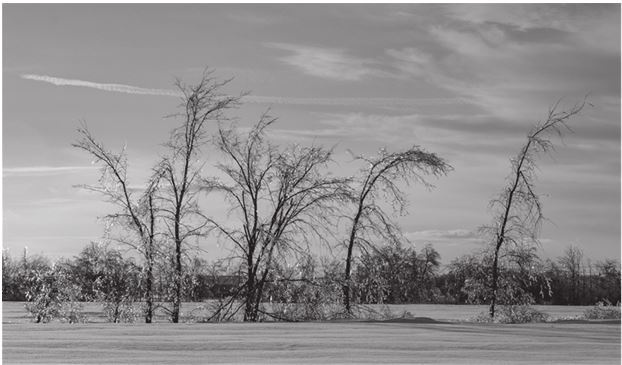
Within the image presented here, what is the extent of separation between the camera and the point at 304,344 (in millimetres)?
5410

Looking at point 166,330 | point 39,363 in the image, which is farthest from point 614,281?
→ point 39,363

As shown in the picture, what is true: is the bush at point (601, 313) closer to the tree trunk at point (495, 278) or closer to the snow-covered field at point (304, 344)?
the tree trunk at point (495, 278)

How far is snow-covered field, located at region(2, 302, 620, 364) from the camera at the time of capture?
4930 millimetres

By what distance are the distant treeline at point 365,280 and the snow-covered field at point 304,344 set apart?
299cm

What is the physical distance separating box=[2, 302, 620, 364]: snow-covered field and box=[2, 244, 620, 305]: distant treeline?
299 cm

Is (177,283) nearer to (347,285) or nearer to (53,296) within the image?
(53,296)

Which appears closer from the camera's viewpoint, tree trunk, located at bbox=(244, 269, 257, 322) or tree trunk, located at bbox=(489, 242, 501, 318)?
tree trunk, located at bbox=(244, 269, 257, 322)

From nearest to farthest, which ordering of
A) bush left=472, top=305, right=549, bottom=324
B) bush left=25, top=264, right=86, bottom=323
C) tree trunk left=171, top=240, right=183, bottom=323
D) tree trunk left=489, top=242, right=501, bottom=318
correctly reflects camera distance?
bush left=472, top=305, right=549, bottom=324
tree trunk left=171, top=240, right=183, bottom=323
bush left=25, top=264, right=86, bottom=323
tree trunk left=489, top=242, right=501, bottom=318

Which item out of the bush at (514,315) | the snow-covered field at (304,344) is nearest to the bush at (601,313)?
the bush at (514,315)

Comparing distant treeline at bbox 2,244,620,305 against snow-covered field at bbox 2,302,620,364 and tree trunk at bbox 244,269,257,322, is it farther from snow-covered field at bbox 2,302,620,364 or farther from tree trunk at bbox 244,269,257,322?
snow-covered field at bbox 2,302,620,364

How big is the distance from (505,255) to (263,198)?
122 inches

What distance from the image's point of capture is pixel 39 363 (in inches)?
187

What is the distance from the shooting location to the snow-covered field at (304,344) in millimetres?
4930

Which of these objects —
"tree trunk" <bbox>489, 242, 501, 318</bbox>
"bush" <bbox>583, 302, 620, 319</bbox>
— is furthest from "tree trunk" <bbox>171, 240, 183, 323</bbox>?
"bush" <bbox>583, 302, 620, 319</bbox>
